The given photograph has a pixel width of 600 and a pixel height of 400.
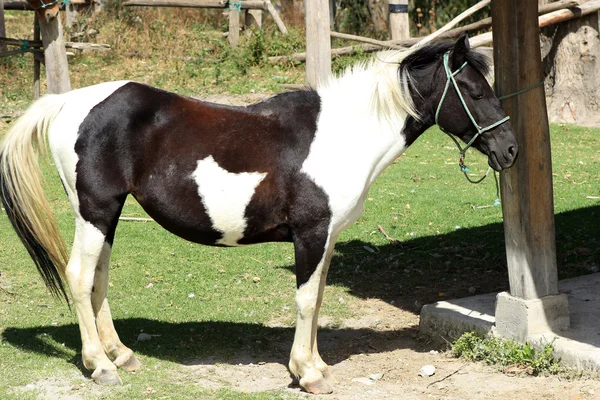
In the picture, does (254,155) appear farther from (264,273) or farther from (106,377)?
(264,273)

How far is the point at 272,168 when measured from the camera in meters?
4.92

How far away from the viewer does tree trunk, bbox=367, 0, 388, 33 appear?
17.9m

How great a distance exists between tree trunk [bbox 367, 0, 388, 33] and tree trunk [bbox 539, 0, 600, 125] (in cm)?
554

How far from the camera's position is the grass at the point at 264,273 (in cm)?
561

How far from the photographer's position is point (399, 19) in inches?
501

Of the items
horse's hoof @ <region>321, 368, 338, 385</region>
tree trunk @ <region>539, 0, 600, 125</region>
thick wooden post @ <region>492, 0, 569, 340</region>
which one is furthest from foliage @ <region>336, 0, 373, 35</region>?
horse's hoof @ <region>321, 368, 338, 385</region>

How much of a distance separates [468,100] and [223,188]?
1.59 metres

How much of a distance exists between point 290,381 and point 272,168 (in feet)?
4.66

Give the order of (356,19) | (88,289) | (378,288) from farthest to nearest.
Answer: (356,19)
(378,288)
(88,289)

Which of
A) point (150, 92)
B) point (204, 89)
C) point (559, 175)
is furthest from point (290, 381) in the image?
point (204, 89)

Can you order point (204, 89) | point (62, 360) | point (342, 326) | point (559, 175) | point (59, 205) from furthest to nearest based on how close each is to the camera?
point (204, 89) → point (559, 175) → point (59, 205) → point (342, 326) → point (62, 360)

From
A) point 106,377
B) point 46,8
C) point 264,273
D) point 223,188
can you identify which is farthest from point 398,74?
point 46,8

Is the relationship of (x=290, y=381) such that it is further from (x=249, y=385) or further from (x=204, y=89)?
(x=204, y=89)

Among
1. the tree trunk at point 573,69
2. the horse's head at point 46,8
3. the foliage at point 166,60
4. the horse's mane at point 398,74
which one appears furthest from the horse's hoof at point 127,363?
the tree trunk at point 573,69
